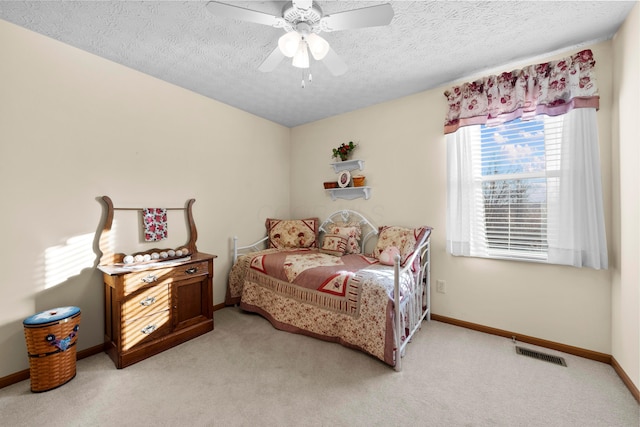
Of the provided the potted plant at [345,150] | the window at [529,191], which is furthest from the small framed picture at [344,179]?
the window at [529,191]

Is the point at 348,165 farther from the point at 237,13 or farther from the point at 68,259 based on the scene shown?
the point at 68,259

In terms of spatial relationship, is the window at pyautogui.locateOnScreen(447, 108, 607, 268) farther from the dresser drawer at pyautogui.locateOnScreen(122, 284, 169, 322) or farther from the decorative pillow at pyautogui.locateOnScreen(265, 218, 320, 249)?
the dresser drawer at pyautogui.locateOnScreen(122, 284, 169, 322)

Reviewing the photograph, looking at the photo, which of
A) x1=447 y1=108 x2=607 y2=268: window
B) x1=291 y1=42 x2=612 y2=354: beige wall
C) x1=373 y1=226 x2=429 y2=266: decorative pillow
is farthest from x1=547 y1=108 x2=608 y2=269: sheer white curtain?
x1=373 y1=226 x2=429 y2=266: decorative pillow

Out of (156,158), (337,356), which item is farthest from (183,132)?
(337,356)

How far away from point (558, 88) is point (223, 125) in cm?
330

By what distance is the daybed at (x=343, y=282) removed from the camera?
81.2 inches

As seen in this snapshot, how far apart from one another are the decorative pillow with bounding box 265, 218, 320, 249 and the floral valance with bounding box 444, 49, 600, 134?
1983 millimetres

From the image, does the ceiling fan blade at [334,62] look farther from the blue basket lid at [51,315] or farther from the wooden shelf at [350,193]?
the blue basket lid at [51,315]

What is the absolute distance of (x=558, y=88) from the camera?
7.04ft

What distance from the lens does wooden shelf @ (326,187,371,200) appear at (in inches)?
131

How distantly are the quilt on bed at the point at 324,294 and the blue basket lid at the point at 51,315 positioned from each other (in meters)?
1.48

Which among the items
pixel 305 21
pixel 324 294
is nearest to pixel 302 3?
pixel 305 21

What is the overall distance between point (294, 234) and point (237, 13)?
2531 mm

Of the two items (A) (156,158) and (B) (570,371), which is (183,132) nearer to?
(A) (156,158)
